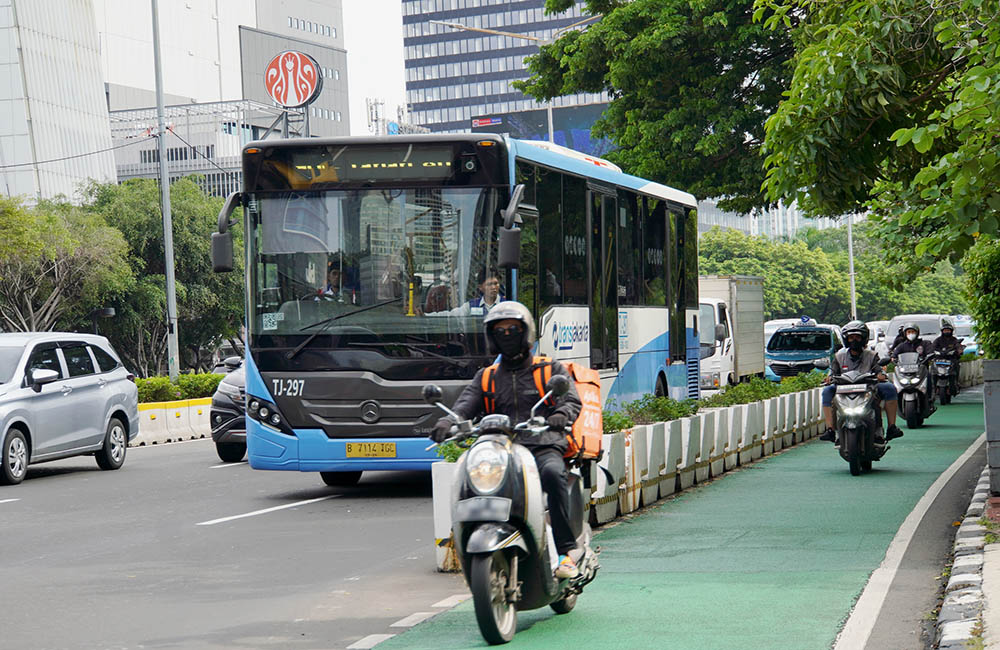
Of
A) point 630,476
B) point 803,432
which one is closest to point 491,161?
point 630,476

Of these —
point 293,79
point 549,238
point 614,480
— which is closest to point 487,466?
point 614,480

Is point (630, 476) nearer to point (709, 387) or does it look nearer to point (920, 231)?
point (920, 231)

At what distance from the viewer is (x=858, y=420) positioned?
1474 centimetres

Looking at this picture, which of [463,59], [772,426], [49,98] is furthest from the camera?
[463,59]

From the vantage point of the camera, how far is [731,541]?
412 inches

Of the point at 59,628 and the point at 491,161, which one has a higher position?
the point at 491,161

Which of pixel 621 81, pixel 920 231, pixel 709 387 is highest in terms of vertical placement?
pixel 621 81

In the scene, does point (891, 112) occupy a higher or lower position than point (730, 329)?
higher

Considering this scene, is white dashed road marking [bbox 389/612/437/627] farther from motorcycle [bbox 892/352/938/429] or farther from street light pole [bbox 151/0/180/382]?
street light pole [bbox 151/0/180/382]

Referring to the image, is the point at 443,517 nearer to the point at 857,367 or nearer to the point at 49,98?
the point at 857,367

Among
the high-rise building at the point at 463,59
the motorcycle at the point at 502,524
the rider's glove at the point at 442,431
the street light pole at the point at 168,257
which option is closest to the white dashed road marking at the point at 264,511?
the rider's glove at the point at 442,431

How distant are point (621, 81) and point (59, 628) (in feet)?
62.9

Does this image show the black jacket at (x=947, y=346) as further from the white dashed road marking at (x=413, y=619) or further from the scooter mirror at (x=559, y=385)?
the scooter mirror at (x=559, y=385)

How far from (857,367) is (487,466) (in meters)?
9.11
